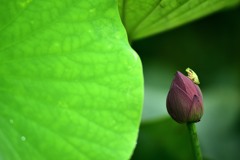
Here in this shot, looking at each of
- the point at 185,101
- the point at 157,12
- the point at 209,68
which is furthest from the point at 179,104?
the point at 209,68

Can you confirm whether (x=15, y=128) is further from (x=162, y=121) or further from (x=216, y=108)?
(x=216, y=108)

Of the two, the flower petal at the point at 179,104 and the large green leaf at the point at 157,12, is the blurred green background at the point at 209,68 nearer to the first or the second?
the large green leaf at the point at 157,12

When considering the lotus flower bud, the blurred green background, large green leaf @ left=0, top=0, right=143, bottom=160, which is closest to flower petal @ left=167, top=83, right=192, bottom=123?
the lotus flower bud

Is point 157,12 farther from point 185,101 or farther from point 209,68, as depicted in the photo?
point 209,68

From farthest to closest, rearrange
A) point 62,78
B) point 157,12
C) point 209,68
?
point 209,68, point 157,12, point 62,78

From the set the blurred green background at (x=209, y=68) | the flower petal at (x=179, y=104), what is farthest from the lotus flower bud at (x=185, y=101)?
the blurred green background at (x=209, y=68)

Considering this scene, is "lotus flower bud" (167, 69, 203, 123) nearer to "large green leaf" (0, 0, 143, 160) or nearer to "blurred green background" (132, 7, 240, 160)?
"large green leaf" (0, 0, 143, 160)
